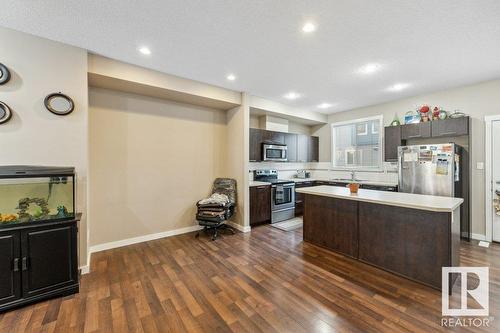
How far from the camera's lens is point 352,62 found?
3.02m

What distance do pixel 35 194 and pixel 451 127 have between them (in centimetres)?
617

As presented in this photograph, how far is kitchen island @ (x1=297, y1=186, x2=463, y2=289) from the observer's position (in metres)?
2.31

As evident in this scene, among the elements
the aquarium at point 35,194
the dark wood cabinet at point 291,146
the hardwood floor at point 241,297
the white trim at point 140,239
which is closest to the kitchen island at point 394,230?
the hardwood floor at point 241,297

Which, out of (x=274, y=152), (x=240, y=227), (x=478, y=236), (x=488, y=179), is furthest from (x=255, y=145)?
(x=478, y=236)

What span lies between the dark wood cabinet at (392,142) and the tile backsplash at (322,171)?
1.10 feet

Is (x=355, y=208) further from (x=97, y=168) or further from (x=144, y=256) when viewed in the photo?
(x=97, y=168)

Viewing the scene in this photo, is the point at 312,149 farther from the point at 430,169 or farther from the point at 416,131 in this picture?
the point at 430,169

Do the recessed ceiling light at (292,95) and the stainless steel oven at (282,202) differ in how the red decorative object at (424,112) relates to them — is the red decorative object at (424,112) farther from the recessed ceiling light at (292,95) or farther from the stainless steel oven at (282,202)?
the stainless steel oven at (282,202)

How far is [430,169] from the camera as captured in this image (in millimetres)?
3766

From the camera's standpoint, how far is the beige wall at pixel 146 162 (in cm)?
341

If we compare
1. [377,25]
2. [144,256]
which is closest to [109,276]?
[144,256]

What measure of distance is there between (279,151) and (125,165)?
10.8 ft

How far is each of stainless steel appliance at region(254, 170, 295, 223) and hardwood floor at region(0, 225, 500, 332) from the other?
161cm

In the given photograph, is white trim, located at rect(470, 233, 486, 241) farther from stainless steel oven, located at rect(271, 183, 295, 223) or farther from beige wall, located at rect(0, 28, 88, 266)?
beige wall, located at rect(0, 28, 88, 266)
